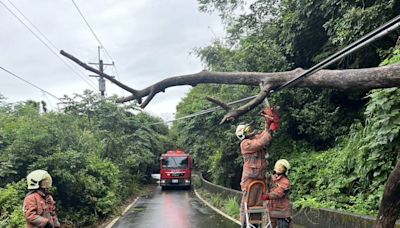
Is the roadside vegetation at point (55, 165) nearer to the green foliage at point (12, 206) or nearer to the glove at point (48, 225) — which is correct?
the green foliage at point (12, 206)

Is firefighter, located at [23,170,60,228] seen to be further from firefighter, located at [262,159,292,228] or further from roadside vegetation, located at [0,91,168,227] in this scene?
firefighter, located at [262,159,292,228]

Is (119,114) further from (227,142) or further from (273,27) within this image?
(273,27)

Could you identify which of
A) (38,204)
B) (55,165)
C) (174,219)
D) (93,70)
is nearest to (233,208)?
(174,219)

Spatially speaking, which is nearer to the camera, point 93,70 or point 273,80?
point 93,70

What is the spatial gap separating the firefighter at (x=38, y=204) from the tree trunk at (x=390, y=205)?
4.56 meters

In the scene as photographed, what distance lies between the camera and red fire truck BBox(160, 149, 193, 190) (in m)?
31.9

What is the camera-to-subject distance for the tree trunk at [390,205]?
5.60 metres

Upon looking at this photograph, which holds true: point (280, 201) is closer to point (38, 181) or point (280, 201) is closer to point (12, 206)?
point (38, 181)

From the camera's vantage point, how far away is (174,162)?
106 feet

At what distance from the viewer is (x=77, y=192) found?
12.7 m

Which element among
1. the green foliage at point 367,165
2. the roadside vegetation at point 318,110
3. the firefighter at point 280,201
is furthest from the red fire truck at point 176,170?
the firefighter at point 280,201

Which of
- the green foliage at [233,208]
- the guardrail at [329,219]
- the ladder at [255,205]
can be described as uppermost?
the ladder at [255,205]

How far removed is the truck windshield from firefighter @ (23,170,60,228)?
2575 cm

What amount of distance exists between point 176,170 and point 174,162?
26.3 inches
